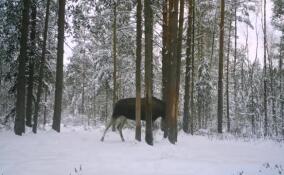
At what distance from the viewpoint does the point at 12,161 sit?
9.32m

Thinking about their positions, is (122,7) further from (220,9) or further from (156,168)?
(156,168)

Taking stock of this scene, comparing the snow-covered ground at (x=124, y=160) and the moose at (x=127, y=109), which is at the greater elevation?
the moose at (x=127, y=109)

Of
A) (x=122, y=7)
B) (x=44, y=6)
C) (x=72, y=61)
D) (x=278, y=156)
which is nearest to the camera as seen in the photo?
(x=278, y=156)

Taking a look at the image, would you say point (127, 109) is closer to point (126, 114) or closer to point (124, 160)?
point (126, 114)

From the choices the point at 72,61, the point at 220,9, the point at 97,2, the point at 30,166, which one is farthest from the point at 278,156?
the point at 72,61

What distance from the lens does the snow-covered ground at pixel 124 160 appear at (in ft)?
27.3

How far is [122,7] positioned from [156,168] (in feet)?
52.7

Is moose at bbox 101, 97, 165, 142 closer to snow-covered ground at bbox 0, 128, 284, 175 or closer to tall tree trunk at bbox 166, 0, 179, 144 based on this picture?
→ tall tree trunk at bbox 166, 0, 179, 144

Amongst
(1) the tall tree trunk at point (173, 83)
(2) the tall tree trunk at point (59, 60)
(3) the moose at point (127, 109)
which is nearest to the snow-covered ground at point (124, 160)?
(1) the tall tree trunk at point (173, 83)

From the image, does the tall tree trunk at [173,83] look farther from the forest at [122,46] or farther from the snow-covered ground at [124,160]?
the snow-covered ground at [124,160]

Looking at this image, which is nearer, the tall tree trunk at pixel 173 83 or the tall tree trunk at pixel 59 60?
the tall tree trunk at pixel 173 83

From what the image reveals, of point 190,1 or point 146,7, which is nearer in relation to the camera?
point 146,7

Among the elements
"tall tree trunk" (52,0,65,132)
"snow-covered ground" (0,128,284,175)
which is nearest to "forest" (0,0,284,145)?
"tall tree trunk" (52,0,65,132)

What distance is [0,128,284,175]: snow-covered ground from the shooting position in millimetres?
8336
